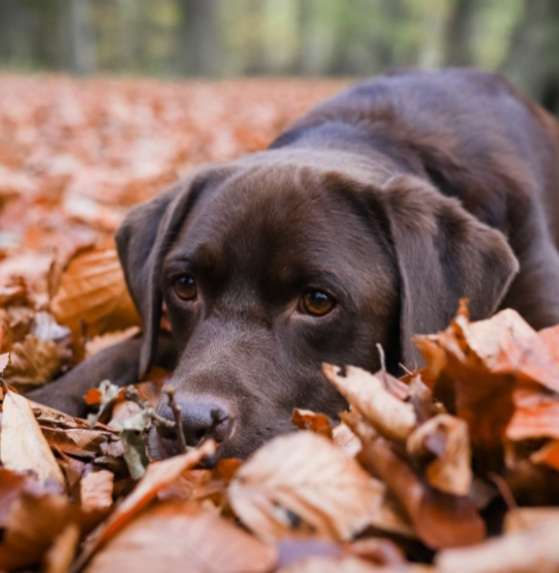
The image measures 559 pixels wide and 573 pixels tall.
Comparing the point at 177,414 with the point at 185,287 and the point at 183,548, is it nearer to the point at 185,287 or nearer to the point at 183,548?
the point at 183,548

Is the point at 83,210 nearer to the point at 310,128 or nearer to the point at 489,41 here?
the point at 310,128

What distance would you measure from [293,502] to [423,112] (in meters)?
2.80

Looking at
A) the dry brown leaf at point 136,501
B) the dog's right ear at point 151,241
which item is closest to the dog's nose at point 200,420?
the dry brown leaf at point 136,501

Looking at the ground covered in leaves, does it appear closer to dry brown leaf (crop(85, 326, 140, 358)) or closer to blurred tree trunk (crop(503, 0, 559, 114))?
dry brown leaf (crop(85, 326, 140, 358))

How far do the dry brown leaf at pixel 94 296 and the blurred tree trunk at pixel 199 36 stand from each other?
3387cm

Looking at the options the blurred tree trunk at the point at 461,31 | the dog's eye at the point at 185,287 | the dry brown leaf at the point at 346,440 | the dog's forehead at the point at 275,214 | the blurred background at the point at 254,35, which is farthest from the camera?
the blurred background at the point at 254,35

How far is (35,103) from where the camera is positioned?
51.0ft

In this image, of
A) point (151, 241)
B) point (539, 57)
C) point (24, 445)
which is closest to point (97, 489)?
point (24, 445)

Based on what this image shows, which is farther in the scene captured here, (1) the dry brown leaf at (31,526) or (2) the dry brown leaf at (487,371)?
(2) the dry brown leaf at (487,371)

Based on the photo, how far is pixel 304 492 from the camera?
151 centimetres

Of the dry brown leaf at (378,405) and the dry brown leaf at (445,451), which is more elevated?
the dry brown leaf at (445,451)

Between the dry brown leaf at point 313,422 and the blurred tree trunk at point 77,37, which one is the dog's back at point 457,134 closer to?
the dry brown leaf at point 313,422

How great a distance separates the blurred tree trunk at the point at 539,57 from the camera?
1404 centimetres

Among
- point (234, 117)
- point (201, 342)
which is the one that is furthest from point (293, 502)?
point (234, 117)
